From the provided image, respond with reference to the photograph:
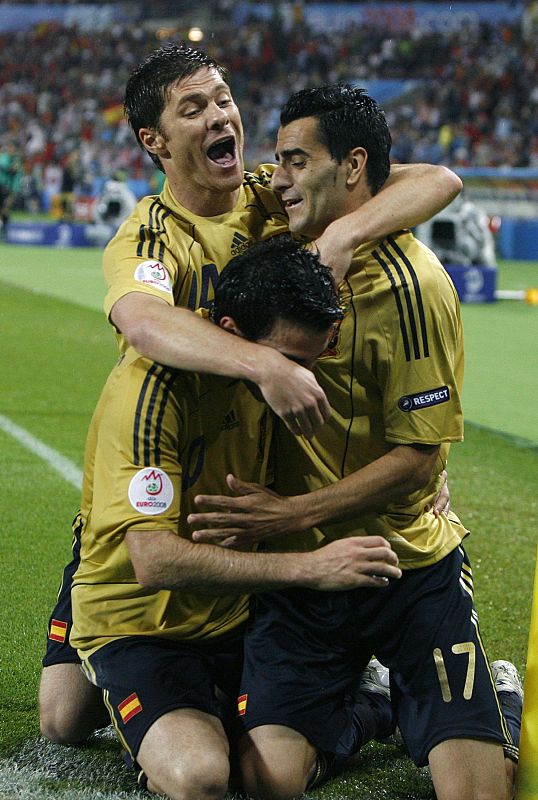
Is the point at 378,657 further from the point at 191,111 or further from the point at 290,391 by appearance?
the point at 191,111

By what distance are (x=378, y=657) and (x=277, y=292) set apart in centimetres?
120

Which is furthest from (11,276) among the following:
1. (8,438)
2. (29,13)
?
(29,13)

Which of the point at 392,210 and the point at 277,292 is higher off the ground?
the point at 392,210

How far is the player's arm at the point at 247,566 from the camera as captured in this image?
122 inches

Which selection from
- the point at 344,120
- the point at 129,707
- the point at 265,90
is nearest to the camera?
the point at 129,707

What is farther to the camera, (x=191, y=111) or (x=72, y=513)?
(x=72, y=513)

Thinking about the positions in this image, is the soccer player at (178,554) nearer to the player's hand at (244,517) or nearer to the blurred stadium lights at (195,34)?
the player's hand at (244,517)

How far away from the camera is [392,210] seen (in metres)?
3.46

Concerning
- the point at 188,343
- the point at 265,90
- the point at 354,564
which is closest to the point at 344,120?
the point at 188,343

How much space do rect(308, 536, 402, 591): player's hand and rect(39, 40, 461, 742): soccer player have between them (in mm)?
358

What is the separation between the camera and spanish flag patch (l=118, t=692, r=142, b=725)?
128 inches

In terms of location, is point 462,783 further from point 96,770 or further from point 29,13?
point 29,13

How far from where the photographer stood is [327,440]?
352cm

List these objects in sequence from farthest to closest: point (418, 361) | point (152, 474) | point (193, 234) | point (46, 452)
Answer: point (46, 452) → point (193, 234) → point (418, 361) → point (152, 474)
